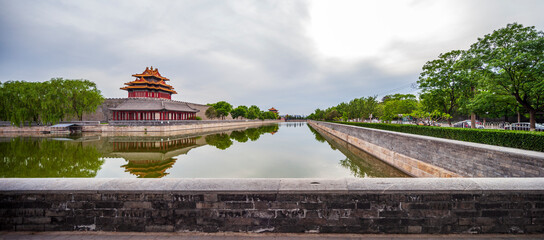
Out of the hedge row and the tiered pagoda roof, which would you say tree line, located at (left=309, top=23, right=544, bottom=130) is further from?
the tiered pagoda roof

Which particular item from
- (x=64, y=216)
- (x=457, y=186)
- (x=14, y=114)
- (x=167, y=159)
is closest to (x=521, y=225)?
(x=457, y=186)

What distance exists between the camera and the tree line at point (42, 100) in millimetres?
32125

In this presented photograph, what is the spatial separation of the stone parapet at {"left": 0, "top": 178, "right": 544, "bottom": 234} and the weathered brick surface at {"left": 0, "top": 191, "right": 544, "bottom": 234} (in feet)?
0.05

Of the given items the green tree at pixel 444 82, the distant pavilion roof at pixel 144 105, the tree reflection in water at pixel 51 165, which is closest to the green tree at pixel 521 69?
the green tree at pixel 444 82

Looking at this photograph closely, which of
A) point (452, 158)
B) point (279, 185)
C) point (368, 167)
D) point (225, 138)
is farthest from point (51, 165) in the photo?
point (452, 158)

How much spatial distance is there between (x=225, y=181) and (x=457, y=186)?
3576mm

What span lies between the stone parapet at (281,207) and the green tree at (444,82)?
26113 mm

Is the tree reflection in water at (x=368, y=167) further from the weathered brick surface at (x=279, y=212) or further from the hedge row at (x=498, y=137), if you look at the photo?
the weathered brick surface at (x=279, y=212)

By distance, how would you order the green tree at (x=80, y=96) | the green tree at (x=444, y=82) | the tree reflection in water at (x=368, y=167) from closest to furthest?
1. the tree reflection in water at (x=368, y=167)
2. the green tree at (x=444, y=82)
3. the green tree at (x=80, y=96)

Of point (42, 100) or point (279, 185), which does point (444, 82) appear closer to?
point (279, 185)

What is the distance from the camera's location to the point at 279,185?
11.3 feet

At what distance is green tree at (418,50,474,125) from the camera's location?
23500 millimetres

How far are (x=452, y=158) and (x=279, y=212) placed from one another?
10261 mm

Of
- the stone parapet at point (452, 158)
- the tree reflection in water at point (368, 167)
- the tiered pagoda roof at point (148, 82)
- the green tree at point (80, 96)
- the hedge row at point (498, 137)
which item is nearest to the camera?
the stone parapet at point (452, 158)
